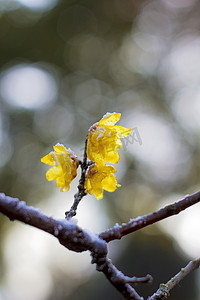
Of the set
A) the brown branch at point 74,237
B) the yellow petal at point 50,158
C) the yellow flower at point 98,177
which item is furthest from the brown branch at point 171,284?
the yellow petal at point 50,158

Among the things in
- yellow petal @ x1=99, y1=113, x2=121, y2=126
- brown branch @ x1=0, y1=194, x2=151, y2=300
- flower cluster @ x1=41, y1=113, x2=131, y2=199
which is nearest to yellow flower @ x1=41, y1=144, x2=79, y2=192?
flower cluster @ x1=41, y1=113, x2=131, y2=199

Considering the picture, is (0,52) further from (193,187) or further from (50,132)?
(193,187)

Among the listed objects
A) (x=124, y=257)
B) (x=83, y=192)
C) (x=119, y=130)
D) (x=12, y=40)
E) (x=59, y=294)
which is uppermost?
(x=119, y=130)

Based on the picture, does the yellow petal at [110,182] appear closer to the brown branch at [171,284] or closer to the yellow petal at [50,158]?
the yellow petal at [50,158]

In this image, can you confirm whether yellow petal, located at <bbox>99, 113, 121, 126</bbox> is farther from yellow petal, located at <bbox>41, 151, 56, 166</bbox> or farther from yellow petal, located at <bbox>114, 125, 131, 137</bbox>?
yellow petal, located at <bbox>41, 151, 56, 166</bbox>

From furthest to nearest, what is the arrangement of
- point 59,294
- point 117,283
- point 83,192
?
point 59,294, point 83,192, point 117,283

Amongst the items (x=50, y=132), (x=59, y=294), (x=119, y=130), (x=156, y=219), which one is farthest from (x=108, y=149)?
(x=59, y=294)

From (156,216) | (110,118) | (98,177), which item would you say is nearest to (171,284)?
(156,216)
